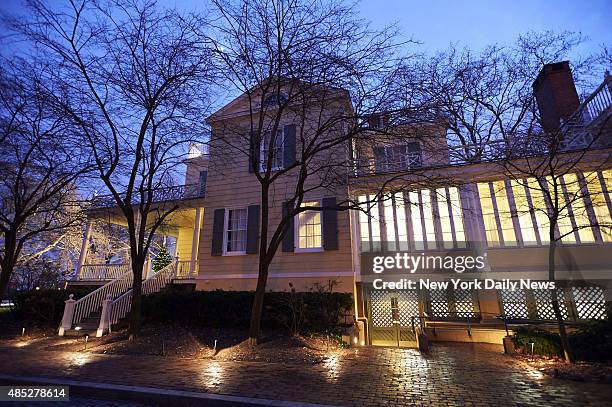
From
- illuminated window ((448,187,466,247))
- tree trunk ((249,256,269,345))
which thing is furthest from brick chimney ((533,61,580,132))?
tree trunk ((249,256,269,345))

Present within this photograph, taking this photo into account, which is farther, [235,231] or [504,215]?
[235,231]

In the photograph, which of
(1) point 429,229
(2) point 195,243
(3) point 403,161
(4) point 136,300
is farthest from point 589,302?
(2) point 195,243

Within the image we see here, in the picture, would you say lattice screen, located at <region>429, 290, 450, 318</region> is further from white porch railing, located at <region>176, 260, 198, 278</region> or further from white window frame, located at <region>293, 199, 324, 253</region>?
white porch railing, located at <region>176, 260, 198, 278</region>

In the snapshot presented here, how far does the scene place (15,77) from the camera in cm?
905

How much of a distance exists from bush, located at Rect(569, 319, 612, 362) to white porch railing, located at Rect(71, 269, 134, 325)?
14451 mm

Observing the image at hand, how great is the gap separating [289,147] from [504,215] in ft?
26.2

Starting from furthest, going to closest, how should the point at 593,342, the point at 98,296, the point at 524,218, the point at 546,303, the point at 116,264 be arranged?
the point at 116,264 → the point at 98,296 → the point at 524,218 → the point at 546,303 → the point at 593,342

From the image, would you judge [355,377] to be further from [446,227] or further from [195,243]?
[195,243]

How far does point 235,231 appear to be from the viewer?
41.0 feet

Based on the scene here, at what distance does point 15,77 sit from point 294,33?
8.40 meters

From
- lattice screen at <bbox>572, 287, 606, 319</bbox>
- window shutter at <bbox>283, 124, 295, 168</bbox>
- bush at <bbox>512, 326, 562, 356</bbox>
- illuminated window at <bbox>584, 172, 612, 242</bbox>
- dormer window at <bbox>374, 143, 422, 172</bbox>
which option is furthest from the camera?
window shutter at <bbox>283, 124, 295, 168</bbox>

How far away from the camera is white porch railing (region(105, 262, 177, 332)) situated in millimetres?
10312

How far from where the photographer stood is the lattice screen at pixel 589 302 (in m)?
8.60

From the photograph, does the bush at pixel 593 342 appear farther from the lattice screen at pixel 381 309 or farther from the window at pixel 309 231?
the window at pixel 309 231
